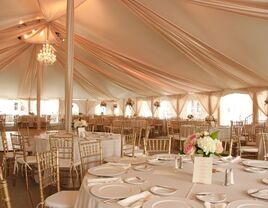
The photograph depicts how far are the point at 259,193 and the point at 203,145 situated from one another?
0.56 m

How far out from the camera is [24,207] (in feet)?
15.2

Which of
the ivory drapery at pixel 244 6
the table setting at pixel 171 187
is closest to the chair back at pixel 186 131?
the ivory drapery at pixel 244 6

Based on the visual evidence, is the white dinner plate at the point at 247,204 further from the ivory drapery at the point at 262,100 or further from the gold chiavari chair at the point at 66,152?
the ivory drapery at the point at 262,100

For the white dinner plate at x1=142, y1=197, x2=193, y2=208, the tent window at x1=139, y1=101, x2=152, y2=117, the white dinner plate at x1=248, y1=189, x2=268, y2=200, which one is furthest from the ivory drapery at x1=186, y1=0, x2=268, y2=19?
the tent window at x1=139, y1=101, x2=152, y2=117

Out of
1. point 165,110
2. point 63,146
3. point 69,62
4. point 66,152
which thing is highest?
point 69,62

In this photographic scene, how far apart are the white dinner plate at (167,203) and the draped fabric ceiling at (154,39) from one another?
4308 millimetres

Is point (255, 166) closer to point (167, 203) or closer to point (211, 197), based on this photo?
point (211, 197)

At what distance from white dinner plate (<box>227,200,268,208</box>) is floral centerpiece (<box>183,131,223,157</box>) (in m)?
0.59

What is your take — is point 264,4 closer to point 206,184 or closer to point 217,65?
point 206,184

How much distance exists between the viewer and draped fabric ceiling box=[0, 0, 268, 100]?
23.7ft

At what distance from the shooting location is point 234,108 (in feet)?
50.1

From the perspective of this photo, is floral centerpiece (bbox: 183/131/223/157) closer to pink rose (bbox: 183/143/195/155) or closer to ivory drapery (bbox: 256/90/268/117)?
pink rose (bbox: 183/143/195/155)

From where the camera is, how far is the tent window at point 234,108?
1501 centimetres

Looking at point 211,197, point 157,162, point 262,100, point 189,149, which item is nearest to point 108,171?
point 157,162
